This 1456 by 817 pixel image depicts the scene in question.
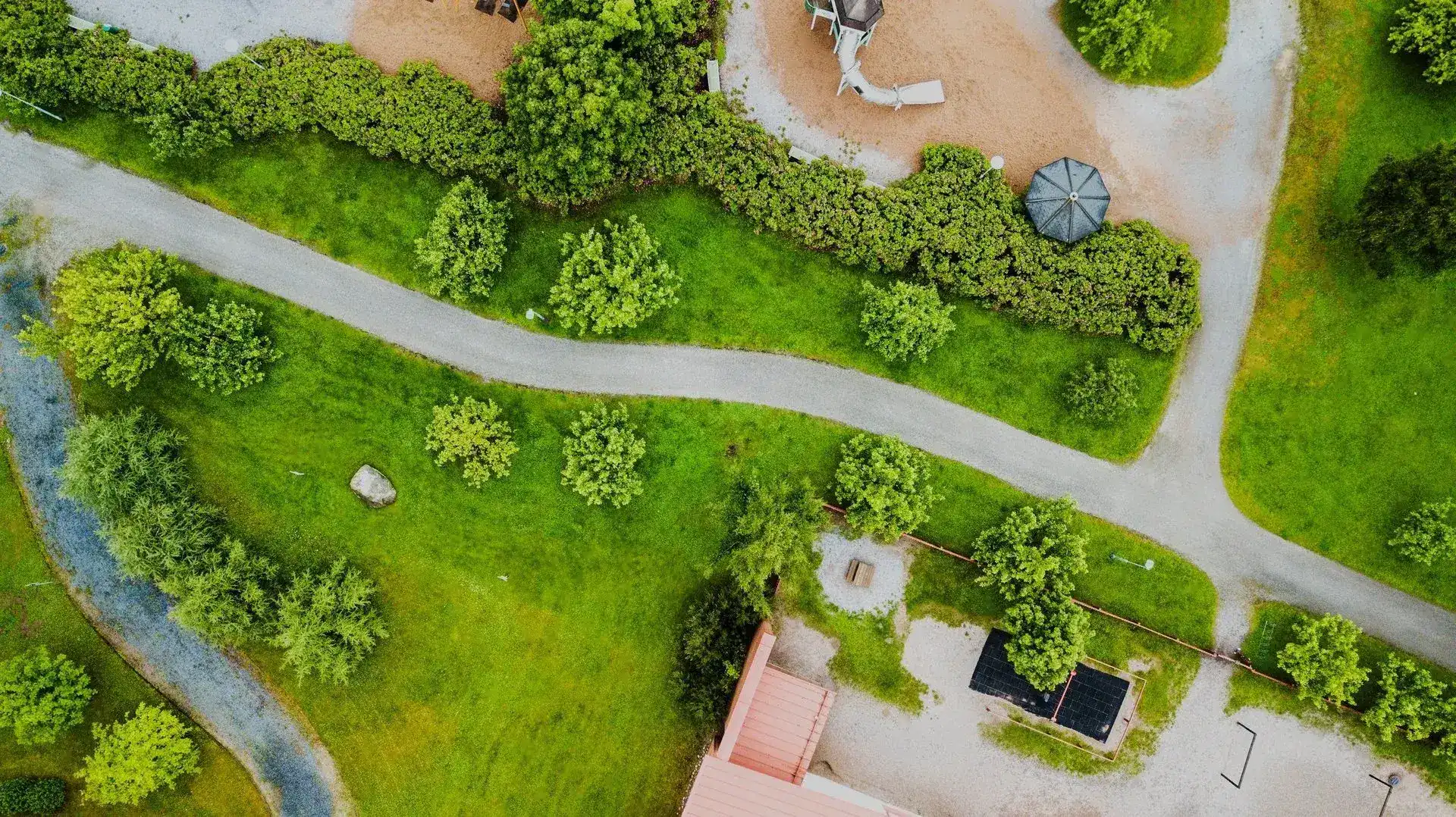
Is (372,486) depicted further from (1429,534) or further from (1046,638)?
(1429,534)

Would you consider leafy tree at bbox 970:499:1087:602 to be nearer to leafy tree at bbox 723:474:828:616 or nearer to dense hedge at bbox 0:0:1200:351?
leafy tree at bbox 723:474:828:616

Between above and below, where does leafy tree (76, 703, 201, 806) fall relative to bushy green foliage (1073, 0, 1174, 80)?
below

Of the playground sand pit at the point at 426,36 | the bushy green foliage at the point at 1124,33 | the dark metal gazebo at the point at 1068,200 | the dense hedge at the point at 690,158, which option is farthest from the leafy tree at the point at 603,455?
the bushy green foliage at the point at 1124,33

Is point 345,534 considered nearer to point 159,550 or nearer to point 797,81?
point 159,550

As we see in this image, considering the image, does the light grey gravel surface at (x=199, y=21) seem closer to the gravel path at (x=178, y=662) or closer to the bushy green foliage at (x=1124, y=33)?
the gravel path at (x=178, y=662)

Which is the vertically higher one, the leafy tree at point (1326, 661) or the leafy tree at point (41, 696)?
the leafy tree at point (1326, 661)

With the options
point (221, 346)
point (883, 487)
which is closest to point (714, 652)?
point (883, 487)

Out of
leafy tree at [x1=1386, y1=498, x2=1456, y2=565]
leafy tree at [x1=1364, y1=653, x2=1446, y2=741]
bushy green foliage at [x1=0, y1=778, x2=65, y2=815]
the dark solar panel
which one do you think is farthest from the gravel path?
leafy tree at [x1=1386, y1=498, x2=1456, y2=565]
